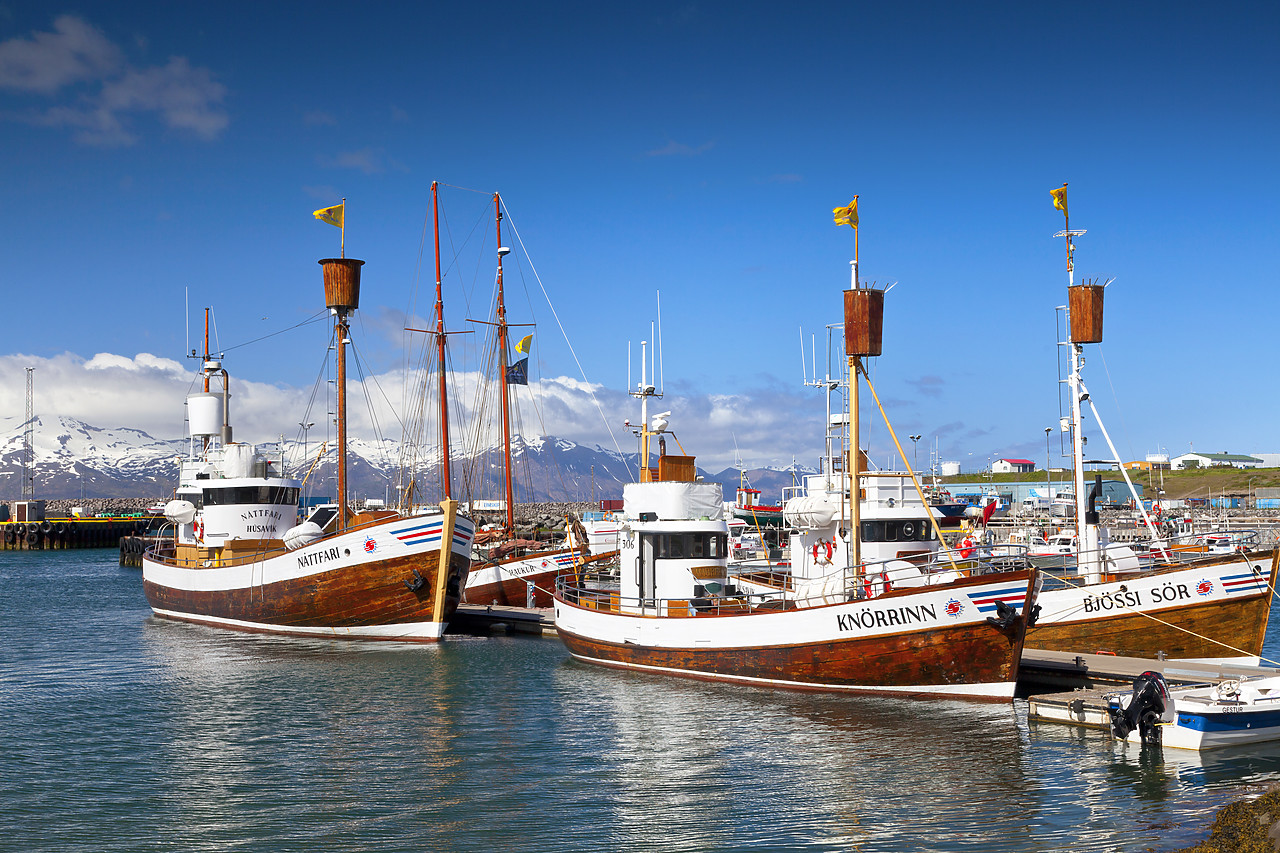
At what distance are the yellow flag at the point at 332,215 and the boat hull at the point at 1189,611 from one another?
30.0 meters

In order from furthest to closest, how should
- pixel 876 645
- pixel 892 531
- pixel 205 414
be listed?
pixel 205 414, pixel 892 531, pixel 876 645

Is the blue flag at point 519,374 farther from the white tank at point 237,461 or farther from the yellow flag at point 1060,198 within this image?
the yellow flag at point 1060,198

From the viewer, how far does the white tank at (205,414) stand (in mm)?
49750

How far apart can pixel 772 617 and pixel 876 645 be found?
2.55m

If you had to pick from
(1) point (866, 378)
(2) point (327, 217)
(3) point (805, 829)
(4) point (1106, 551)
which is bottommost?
(3) point (805, 829)

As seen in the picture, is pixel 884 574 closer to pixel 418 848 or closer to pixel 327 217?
pixel 418 848

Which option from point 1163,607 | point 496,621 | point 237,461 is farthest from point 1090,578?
point 237,461

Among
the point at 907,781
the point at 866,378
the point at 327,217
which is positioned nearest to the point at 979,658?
the point at 907,781

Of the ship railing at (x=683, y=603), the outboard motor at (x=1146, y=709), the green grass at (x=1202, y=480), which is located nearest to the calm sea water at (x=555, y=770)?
the outboard motor at (x=1146, y=709)

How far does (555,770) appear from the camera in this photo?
61.4ft

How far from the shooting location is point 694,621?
86.2 feet

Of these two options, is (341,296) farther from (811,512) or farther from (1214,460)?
(1214,460)

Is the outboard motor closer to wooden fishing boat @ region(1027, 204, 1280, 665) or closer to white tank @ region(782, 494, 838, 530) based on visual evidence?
wooden fishing boat @ region(1027, 204, 1280, 665)

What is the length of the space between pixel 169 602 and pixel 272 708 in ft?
68.4
